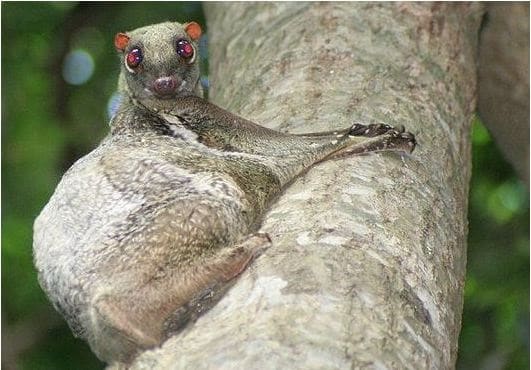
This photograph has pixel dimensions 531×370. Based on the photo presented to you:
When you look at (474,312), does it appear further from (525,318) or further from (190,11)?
(190,11)

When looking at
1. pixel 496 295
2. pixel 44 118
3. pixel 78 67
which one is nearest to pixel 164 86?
pixel 496 295

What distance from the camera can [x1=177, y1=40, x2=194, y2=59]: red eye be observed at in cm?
452

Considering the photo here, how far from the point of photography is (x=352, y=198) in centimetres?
347

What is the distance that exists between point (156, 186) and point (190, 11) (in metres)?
4.72

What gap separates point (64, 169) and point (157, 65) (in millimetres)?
3585

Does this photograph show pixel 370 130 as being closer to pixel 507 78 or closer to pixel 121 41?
pixel 121 41

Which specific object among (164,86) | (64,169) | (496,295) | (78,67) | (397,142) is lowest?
(496,295)

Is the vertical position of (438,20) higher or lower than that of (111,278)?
higher

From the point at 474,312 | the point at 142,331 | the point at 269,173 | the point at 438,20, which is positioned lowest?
the point at 474,312

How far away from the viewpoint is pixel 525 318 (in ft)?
21.2

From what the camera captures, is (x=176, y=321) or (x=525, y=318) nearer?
(x=176, y=321)

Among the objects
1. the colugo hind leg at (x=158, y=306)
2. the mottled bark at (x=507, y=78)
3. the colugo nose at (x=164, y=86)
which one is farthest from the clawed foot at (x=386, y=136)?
the mottled bark at (x=507, y=78)

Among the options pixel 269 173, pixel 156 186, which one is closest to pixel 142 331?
pixel 156 186

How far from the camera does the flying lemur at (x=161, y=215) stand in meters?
3.02
